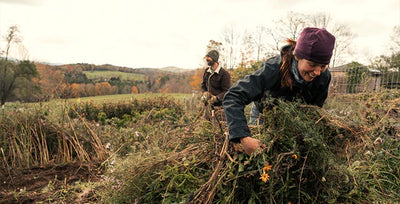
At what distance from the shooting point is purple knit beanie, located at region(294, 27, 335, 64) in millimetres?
1555

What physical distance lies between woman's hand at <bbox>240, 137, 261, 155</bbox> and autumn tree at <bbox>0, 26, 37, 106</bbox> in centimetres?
3171

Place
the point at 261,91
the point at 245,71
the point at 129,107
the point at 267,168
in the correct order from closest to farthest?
the point at 267,168, the point at 261,91, the point at 129,107, the point at 245,71

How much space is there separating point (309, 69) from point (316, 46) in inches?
6.0

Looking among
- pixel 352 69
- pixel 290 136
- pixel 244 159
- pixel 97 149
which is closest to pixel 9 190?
pixel 97 149

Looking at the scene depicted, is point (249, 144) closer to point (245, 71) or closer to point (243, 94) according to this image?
point (243, 94)

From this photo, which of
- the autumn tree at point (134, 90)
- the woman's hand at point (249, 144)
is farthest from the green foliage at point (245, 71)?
the woman's hand at point (249, 144)

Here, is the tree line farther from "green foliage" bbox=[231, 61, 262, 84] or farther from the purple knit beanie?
the purple knit beanie

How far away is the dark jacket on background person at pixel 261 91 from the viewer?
4.99ft

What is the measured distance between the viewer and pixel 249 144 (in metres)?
1.43

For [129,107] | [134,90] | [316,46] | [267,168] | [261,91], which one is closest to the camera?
[267,168]

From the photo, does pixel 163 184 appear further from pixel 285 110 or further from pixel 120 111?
pixel 120 111

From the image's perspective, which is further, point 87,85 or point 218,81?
point 87,85

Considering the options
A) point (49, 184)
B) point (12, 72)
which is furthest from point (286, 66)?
point (12, 72)

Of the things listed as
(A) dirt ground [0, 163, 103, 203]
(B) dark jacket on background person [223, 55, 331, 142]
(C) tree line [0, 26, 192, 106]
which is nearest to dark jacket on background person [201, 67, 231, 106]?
(A) dirt ground [0, 163, 103, 203]
